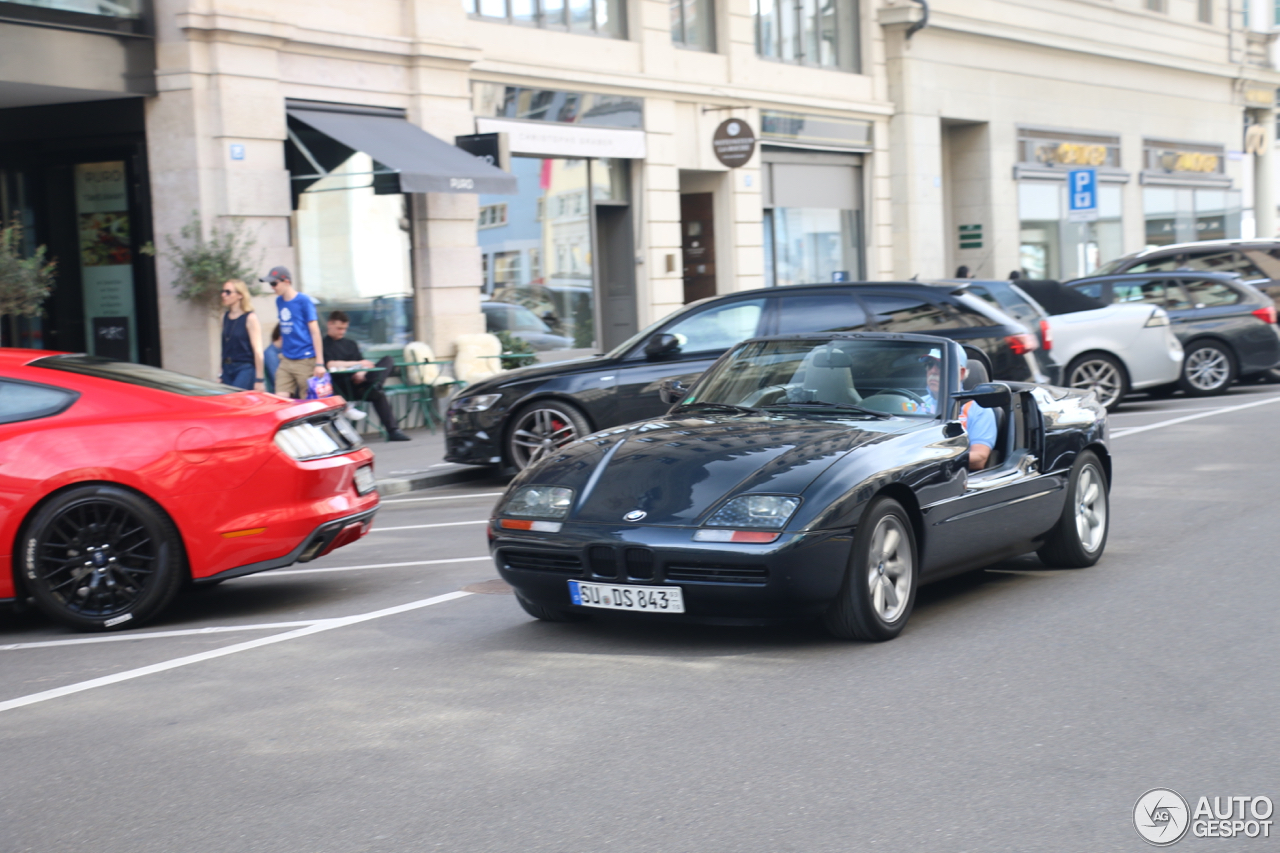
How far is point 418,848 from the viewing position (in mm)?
3885

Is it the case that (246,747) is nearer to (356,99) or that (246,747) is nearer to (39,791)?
(39,791)

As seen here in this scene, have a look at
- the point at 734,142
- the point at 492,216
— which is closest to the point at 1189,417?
the point at 492,216

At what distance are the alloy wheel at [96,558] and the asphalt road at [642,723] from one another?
21cm

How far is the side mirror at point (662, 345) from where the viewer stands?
12.1 metres

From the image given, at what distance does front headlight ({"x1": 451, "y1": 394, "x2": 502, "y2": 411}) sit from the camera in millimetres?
12453

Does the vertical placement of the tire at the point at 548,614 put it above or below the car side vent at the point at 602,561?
below

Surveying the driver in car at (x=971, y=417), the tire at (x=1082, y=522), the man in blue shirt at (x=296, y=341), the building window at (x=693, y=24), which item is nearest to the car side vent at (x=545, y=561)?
A: the driver in car at (x=971, y=417)

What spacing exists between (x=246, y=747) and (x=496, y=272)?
1516 cm

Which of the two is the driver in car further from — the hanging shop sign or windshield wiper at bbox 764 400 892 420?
the hanging shop sign

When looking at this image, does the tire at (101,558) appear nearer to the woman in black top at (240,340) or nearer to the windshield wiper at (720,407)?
the windshield wiper at (720,407)

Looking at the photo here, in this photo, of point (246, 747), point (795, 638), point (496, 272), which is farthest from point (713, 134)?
point (246, 747)

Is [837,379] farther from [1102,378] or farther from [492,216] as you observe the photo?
[492,216]

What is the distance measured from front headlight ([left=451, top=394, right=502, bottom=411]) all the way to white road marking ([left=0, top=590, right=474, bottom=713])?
489 cm

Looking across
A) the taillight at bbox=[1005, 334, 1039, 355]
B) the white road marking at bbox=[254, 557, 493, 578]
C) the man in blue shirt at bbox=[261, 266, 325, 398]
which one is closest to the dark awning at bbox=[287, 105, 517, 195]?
the man in blue shirt at bbox=[261, 266, 325, 398]
